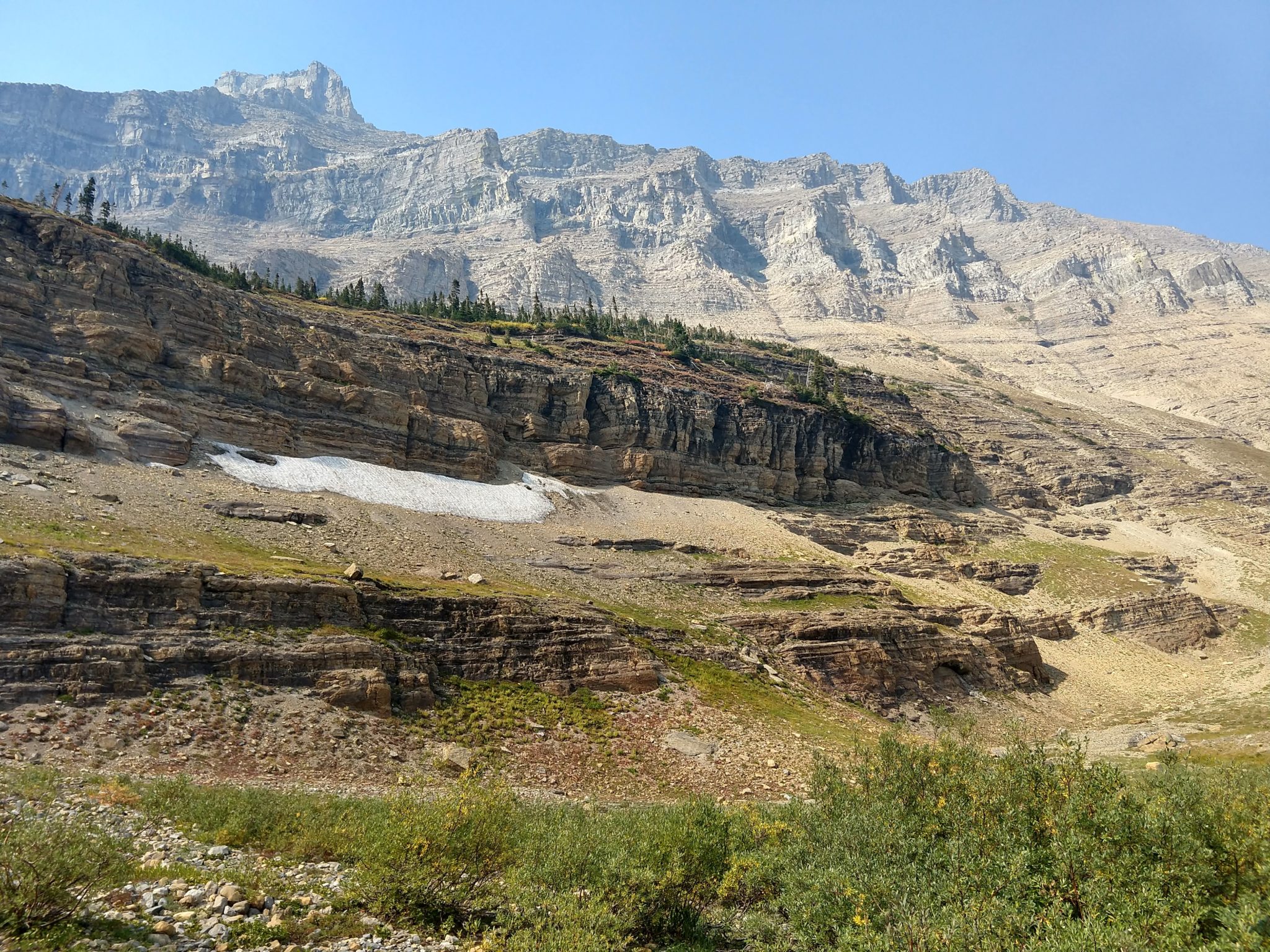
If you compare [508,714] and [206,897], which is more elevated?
[206,897]

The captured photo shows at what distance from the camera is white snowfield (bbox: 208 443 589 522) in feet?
168

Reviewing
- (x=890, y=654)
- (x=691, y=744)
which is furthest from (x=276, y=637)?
(x=890, y=654)

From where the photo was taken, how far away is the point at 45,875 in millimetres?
9297

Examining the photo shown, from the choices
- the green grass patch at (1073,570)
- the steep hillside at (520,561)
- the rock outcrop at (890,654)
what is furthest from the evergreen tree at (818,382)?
the rock outcrop at (890,654)

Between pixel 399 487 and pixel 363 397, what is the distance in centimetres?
1305

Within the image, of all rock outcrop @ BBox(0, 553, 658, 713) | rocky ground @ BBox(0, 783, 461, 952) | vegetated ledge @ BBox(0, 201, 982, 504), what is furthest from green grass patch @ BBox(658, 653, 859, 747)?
vegetated ledge @ BBox(0, 201, 982, 504)

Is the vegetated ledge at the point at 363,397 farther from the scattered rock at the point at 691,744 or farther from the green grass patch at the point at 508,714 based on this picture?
the scattered rock at the point at 691,744

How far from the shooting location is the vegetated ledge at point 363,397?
160ft

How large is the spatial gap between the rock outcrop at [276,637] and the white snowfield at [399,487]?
Answer: 79.7 ft

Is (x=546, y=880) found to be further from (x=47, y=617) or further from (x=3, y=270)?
(x=3, y=270)

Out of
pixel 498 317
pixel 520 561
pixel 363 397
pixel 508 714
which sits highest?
pixel 498 317

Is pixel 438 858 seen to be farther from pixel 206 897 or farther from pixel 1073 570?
pixel 1073 570

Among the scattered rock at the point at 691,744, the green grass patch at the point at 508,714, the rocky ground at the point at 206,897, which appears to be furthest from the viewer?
the scattered rock at the point at 691,744

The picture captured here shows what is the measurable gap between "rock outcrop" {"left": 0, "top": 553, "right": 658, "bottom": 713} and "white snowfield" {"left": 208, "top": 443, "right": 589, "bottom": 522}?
24.3 m
